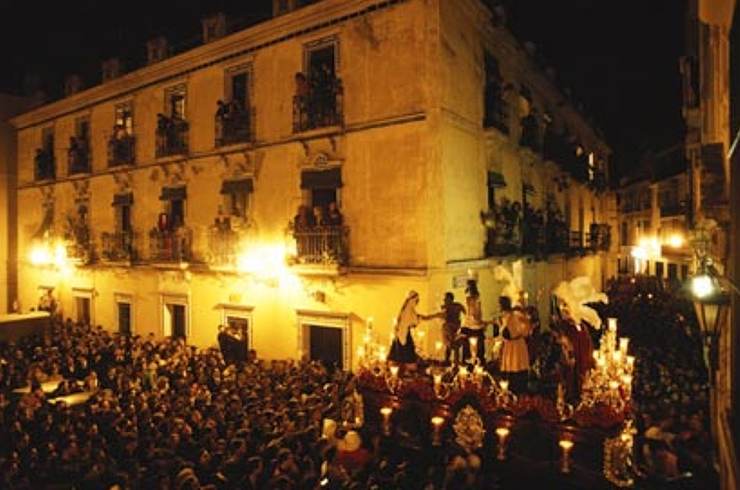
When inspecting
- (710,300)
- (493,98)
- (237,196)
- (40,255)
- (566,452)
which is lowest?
(566,452)

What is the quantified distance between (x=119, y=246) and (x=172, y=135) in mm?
6129

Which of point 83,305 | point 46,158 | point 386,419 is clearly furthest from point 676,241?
point 46,158

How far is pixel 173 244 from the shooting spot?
2183 centimetres

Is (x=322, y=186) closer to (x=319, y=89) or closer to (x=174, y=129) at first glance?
(x=319, y=89)

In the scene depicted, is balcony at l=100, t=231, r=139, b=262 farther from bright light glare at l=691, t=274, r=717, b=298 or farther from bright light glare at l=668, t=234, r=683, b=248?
bright light glare at l=668, t=234, r=683, b=248

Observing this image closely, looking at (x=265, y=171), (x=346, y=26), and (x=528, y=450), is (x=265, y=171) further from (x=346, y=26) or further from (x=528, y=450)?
(x=528, y=450)

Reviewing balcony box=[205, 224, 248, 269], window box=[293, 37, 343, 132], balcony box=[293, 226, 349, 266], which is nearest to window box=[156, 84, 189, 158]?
balcony box=[205, 224, 248, 269]

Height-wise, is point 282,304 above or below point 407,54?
below

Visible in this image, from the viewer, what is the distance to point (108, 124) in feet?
83.8

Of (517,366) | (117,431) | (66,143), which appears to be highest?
(66,143)

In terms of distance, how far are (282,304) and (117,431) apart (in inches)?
289

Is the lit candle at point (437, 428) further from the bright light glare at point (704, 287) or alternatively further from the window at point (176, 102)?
the window at point (176, 102)

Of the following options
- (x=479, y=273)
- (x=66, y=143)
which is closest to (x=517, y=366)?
(x=479, y=273)

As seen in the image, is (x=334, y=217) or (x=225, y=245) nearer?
(x=334, y=217)
